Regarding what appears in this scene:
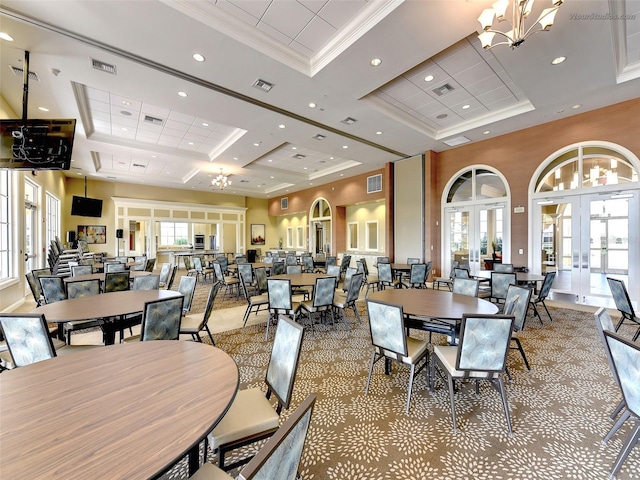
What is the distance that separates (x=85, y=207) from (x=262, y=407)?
12.8m

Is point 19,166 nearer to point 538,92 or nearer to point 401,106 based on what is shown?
point 401,106

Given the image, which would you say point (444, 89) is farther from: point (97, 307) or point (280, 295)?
point (97, 307)

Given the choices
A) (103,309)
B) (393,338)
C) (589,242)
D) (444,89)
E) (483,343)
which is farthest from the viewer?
(589,242)

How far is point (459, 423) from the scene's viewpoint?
224 cm

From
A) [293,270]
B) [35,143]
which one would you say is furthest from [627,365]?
[35,143]

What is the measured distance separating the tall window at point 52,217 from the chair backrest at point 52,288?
678 centimetres

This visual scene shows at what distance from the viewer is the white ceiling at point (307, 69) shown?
329cm

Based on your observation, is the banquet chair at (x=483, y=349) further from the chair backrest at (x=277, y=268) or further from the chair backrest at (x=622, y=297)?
the chair backrest at (x=277, y=268)

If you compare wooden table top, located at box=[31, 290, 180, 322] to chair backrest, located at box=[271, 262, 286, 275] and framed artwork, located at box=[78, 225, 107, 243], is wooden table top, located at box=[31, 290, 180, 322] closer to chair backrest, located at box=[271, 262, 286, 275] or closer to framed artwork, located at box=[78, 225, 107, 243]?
chair backrest, located at box=[271, 262, 286, 275]

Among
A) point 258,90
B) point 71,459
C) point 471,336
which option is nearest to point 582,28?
point 471,336

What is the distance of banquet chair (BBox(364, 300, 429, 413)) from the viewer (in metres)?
2.36

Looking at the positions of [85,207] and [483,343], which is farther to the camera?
[85,207]

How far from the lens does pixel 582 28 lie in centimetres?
350

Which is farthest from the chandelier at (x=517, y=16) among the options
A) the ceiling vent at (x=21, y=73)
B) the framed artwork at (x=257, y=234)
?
the framed artwork at (x=257, y=234)
